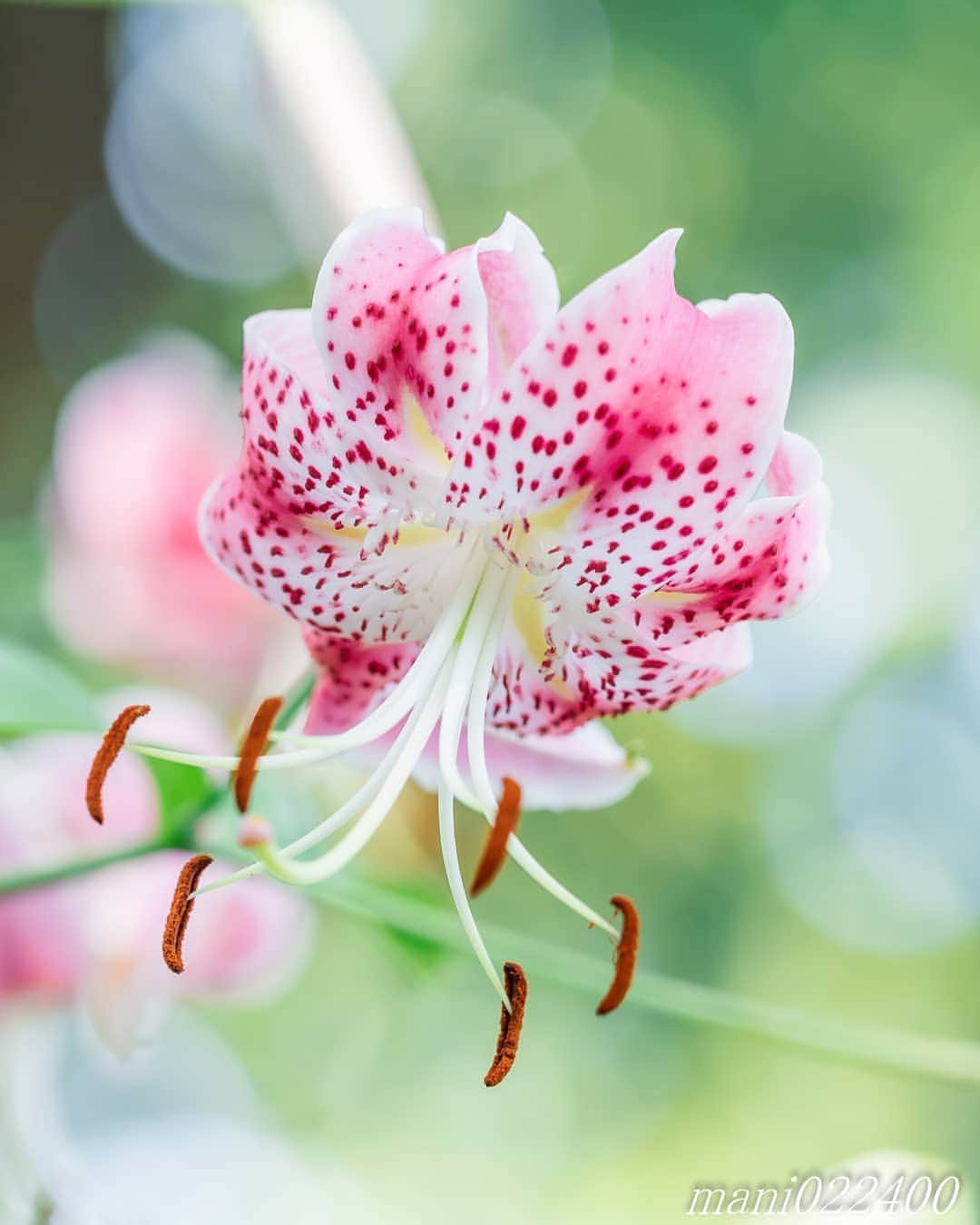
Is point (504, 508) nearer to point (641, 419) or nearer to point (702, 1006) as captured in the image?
point (641, 419)

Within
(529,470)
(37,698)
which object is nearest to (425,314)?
(529,470)

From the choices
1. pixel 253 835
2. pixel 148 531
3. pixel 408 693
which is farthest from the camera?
pixel 148 531

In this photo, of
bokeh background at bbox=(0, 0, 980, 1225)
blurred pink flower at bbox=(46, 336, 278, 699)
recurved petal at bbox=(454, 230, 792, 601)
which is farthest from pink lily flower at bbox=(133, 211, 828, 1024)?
bokeh background at bbox=(0, 0, 980, 1225)

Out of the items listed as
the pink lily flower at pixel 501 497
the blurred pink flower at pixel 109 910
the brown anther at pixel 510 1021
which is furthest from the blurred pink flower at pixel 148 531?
the brown anther at pixel 510 1021

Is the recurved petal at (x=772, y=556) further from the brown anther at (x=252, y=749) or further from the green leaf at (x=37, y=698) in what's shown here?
the green leaf at (x=37, y=698)

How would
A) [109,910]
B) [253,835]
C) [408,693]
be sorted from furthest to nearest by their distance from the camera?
[109,910], [408,693], [253,835]

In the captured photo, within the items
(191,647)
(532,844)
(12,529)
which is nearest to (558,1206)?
(532,844)

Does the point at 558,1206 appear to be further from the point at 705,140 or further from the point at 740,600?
the point at 705,140
